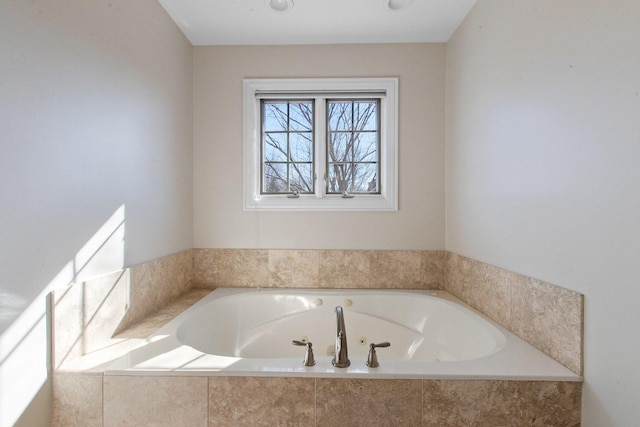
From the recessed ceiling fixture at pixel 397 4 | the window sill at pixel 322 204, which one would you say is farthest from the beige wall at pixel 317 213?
the recessed ceiling fixture at pixel 397 4

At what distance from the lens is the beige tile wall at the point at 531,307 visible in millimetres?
1103

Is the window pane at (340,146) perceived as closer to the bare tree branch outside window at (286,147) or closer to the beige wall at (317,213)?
the bare tree branch outside window at (286,147)

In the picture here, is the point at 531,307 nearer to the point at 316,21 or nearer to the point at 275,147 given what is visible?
the point at 275,147

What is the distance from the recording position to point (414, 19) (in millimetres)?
1937

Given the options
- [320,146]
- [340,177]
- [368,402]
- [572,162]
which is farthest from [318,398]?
[320,146]

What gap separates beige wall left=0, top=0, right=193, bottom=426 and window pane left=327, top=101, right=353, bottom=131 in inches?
45.4

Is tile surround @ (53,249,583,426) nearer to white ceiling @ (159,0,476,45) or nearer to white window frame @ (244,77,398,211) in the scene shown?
white window frame @ (244,77,398,211)

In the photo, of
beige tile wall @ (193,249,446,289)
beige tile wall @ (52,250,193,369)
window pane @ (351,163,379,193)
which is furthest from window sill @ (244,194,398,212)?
beige tile wall @ (52,250,193,369)

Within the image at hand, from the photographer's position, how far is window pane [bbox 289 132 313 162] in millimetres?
2336

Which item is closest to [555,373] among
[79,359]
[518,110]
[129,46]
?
[518,110]

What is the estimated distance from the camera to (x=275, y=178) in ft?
7.69

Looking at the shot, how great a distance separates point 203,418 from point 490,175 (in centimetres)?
174

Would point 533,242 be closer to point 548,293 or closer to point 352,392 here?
point 548,293

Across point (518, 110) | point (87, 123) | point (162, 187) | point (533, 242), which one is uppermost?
point (518, 110)
